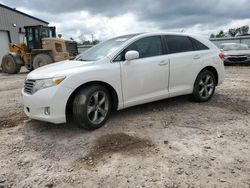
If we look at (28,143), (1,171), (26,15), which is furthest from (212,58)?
(26,15)

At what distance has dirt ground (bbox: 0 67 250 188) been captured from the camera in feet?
9.01

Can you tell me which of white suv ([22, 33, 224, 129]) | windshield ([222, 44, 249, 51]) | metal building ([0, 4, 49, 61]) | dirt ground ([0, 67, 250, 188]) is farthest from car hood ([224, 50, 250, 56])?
metal building ([0, 4, 49, 61])

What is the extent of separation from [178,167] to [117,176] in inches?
29.7

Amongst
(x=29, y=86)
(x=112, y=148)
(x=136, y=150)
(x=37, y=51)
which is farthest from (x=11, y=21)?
(x=136, y=150)

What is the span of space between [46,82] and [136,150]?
5.74ft

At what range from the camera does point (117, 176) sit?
2805mm

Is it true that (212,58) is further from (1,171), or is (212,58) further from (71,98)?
(1,171)

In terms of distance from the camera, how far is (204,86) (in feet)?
18.5

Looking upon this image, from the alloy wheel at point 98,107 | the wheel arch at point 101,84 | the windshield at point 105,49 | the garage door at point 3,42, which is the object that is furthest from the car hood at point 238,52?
the garage door at point 3,42

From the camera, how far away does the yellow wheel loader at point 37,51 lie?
13.9 metres

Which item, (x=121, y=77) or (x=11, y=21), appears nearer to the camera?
(x=121, y=77)

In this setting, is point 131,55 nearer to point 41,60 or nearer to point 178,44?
point 178,44

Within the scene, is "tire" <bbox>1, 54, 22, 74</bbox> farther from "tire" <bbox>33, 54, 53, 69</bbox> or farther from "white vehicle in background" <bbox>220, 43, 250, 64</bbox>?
"white vehicle in background" <bbox>220, 43, 250, 64</bbox>

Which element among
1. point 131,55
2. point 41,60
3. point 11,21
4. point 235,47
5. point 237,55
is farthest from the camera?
point 11,21
